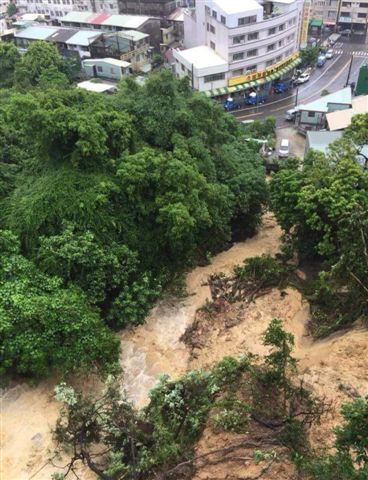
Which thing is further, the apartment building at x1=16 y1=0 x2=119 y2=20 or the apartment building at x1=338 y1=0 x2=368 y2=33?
the apartment building at x1=16 y1=0 x2=119 y2=20

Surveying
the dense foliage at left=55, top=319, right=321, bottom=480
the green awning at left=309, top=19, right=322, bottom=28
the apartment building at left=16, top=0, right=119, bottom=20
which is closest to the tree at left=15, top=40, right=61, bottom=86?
the apartment building at left=16, top=0, right=119, bottom=20

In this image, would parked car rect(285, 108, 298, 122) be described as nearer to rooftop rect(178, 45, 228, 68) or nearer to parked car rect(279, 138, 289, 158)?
parked car rect(279, 138, 289, 158)

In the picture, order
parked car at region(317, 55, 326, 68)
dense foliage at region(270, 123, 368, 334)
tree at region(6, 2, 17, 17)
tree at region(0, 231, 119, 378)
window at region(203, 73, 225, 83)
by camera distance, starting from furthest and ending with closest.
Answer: tree at region(6, 2, 17, 17) < parked car at region(317, 55, 326, 68) < window at region(203, 73, 225, 83) < dense foliage at region(270, 123, 368, 334) < tree at region(0, 231, 119, 378)

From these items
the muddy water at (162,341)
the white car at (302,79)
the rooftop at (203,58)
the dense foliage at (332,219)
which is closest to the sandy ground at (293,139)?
the rooftop at (203,58)

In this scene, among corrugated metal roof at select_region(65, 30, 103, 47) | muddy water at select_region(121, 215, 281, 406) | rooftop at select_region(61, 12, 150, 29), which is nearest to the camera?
muddy water at select_region(121, 215, 281, 406)

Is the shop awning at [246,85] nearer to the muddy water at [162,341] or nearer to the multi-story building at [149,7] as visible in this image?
the multi-story building at [149,7]

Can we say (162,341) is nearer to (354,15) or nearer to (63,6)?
(354,15)

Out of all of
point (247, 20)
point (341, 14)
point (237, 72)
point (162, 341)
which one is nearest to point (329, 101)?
point (237, 72)
